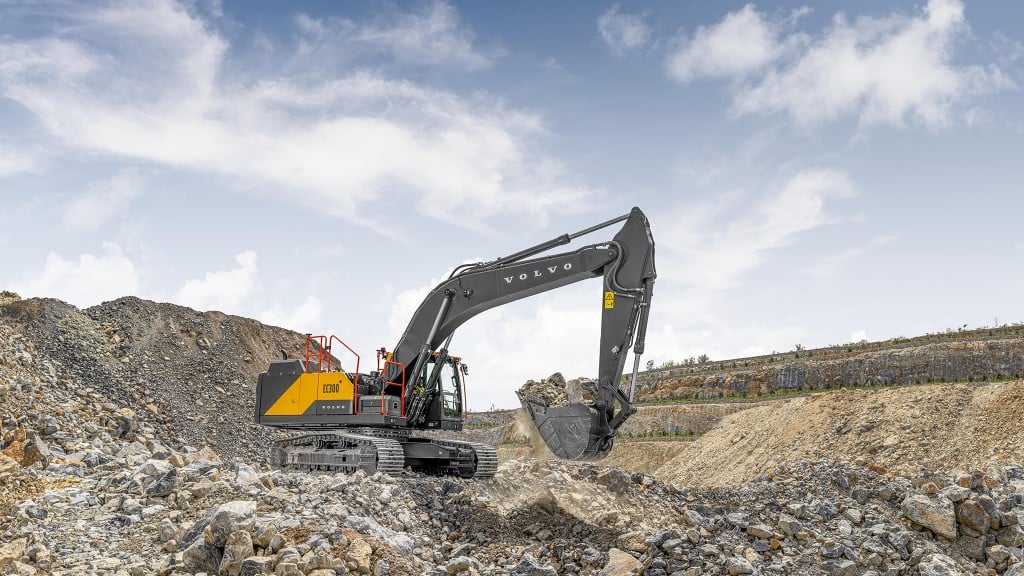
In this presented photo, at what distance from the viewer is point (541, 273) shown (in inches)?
475

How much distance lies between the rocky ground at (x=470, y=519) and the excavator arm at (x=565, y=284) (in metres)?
1.36

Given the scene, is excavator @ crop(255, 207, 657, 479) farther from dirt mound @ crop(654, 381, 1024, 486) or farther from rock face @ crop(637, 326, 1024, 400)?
rock face @ crop(637, 326, 1024, 400)

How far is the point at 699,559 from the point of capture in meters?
8.88

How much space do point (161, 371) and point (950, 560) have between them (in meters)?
20.8

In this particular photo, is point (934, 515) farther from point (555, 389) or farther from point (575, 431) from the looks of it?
point (555, 389)

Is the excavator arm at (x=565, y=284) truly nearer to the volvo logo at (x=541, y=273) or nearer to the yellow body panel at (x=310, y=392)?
the volvo logo at (x=541, y=273)

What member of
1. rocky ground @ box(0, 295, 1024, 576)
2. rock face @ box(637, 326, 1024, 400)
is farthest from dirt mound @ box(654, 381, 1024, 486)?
rocky ground @ box(0, 295, 1024, 576)

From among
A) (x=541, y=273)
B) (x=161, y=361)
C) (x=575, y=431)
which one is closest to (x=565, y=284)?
(x=541, y=273)

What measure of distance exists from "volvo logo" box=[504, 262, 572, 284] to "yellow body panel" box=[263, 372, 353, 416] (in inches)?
135

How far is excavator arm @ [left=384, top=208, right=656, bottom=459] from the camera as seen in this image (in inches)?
402

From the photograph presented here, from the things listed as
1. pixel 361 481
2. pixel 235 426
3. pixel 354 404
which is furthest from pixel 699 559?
pixel 235 426

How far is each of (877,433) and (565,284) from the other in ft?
44.2

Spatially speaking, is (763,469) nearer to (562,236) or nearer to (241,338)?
(562,236)

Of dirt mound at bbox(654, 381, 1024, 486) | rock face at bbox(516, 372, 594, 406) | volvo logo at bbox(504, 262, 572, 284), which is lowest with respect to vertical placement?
dirt mound at bbox(654, 381, 1024, 486)
